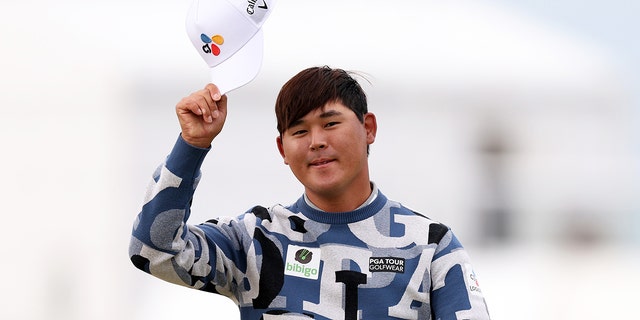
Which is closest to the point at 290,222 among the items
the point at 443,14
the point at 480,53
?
the point at 480,53

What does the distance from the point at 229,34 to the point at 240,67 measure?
0.08 metres

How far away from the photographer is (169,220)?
9.88 ft

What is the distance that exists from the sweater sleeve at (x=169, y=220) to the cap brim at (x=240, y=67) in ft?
0.57

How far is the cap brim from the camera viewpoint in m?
3.13

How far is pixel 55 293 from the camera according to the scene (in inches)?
396

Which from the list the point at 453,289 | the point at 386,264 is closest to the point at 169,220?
the point at 386,264

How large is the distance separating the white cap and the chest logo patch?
47 centimetres

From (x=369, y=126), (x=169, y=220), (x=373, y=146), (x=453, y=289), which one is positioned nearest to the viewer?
(x=169, y=220)

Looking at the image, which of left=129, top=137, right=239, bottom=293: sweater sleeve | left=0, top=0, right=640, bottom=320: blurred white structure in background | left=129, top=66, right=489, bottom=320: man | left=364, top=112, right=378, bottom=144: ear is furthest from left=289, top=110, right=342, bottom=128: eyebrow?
left=0, top=0, right=640, bottom=320: blurred white structure in background

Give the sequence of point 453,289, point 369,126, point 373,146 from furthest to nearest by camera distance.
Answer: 1. point 373,146
2. point 369,126
3. point 453,289

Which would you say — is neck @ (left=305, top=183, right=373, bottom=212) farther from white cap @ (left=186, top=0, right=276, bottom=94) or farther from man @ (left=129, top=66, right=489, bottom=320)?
white cap @ (left=186, top=0, right=276, bottom=94)

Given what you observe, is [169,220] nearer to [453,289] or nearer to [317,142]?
[317,142]

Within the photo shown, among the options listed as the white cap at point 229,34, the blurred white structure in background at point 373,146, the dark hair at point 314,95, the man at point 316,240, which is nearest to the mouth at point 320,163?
the man at point 316,240

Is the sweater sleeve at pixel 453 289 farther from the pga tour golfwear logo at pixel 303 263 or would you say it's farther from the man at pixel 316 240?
the pga tour golfwear logo at pixel 303 263
